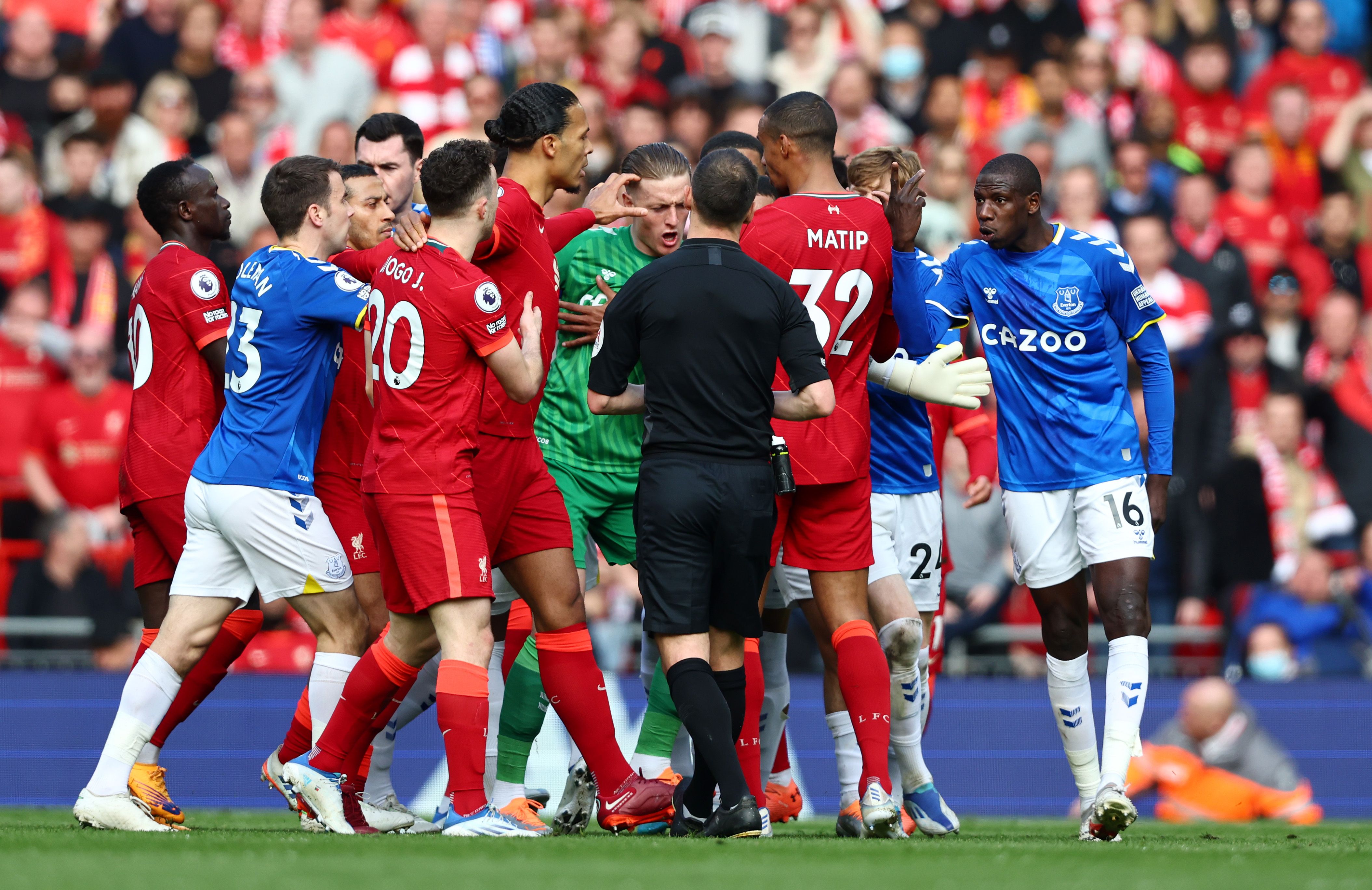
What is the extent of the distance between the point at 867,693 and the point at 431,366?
7.26 feet

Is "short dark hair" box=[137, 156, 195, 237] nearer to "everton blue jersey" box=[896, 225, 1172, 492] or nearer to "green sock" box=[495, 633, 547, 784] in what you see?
"green sock" box=[495, 633, 547, 784]

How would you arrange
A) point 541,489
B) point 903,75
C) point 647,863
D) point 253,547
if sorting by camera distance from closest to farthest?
point 647,863 → point 541,489 → point 253,547 → point 903,75

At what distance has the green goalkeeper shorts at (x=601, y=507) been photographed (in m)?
7.95

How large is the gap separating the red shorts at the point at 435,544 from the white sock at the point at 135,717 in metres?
1.27

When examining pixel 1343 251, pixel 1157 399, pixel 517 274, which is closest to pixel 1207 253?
pixel 1343 251

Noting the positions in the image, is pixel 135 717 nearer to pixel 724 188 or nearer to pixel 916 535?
pixel 724 188

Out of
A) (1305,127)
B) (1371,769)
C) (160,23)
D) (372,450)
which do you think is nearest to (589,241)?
(372,450)

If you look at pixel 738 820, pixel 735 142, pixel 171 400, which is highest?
pixel 735 142

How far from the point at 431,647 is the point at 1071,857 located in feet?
8.70

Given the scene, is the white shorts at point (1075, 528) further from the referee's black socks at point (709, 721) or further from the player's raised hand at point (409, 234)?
the player's raised hand at point (409, 234)

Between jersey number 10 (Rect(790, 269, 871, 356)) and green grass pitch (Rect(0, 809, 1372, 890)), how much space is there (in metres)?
2.14

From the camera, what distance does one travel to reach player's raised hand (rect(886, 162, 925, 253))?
746cm

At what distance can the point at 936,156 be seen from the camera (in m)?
14.5

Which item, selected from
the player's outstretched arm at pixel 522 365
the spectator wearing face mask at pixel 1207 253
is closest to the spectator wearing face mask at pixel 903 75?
the spectator wearing face mask at pixel 1207 253
